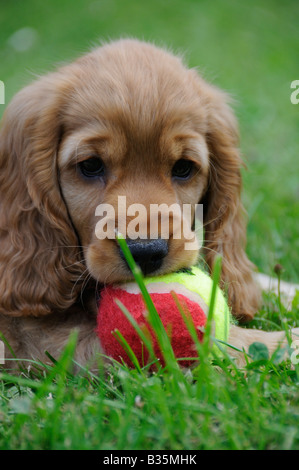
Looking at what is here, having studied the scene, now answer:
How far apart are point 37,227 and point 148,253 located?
801 millimetres

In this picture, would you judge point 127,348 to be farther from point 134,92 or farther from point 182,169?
point 134,92

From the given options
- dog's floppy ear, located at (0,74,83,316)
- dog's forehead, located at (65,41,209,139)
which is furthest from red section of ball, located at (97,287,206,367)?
dog's forehead, located at (65,41,209,139)

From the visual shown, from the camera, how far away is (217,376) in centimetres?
228

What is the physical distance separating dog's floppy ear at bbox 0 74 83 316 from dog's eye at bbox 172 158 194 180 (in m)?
0.59

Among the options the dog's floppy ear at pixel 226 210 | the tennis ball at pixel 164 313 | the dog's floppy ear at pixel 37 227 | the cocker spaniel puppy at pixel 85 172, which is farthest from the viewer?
the dog's floppy ear at pixel 226 210

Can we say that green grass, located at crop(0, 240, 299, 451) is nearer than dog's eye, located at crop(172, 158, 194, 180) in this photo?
Yes

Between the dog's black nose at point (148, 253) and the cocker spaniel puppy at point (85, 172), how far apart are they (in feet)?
0.18

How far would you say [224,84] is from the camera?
9.17m

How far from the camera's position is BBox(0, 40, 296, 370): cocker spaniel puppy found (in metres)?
2.91

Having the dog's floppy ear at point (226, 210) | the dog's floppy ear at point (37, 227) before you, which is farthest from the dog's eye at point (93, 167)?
the dog's floppy ear at point (226, 210)

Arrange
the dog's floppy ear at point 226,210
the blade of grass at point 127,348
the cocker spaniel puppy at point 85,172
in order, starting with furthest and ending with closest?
the dog's floppy ear at point 226,210, the cocker spaniel puppy at point 85,172, the blade of grass at point 127,348

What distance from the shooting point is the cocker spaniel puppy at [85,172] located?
9.56ft

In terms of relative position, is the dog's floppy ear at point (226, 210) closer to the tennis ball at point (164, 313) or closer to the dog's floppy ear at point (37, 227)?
the tennis ball at point (164, 313)

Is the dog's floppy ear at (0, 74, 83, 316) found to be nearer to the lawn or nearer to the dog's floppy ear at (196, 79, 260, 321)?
the lawn
